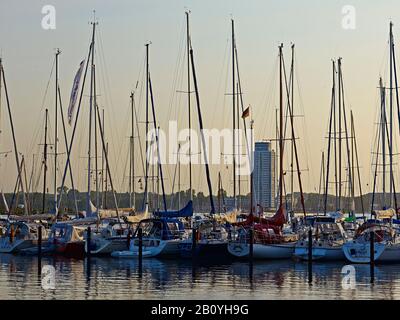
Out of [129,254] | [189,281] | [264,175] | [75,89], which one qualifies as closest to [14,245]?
[129,254]

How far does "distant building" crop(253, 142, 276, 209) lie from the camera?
79000mm

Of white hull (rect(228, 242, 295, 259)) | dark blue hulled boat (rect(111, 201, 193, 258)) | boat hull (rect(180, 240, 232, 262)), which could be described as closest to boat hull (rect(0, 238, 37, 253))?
dark blue hulled boat (rect(111, 201, 193, 258))

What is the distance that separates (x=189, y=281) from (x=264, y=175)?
139 feet

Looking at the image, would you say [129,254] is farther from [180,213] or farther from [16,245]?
[16,245]

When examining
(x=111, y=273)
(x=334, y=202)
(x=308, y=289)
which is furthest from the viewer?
(x=334, y=202)

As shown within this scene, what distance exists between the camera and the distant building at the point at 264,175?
79000 millimetres

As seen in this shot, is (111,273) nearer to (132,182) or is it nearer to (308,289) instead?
(308,289)

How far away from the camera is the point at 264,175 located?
8644cm

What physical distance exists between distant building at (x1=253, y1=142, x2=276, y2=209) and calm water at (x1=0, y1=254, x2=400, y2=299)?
2468cm

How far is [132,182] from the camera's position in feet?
265

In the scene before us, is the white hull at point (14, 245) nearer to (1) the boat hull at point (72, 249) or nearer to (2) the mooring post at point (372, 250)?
(1) the boat hull at point (72, 249)
